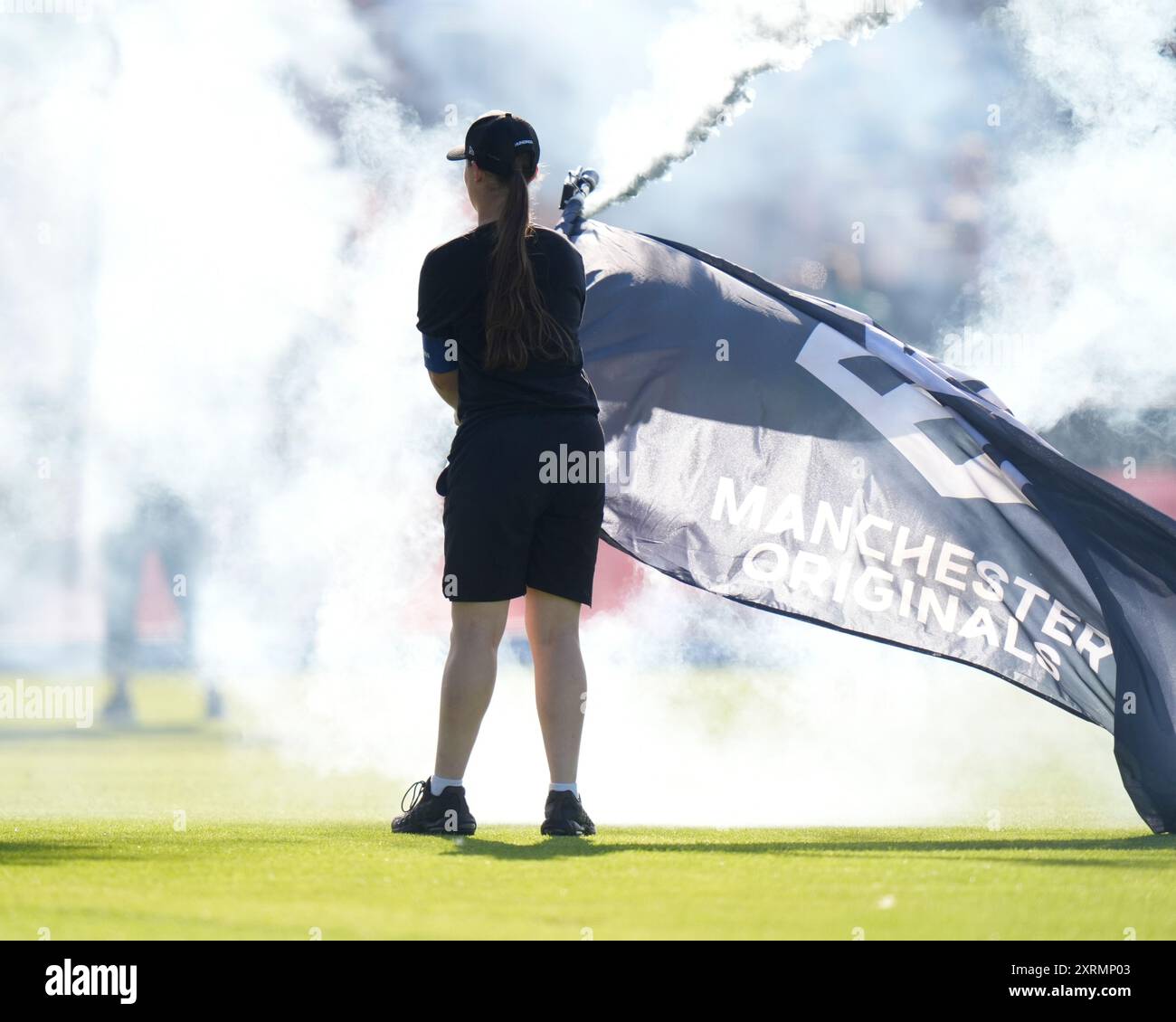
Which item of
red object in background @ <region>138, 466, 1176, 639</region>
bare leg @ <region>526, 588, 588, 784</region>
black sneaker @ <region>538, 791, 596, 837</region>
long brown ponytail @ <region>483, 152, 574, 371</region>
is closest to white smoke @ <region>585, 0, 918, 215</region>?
long brown ponytail @ <region>483, 152, 574, 371</region>

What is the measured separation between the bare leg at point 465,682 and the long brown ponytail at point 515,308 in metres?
0.51

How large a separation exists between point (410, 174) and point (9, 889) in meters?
7.80

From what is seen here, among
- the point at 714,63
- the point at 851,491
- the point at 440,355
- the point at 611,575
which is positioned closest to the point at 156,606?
the point at 611,575

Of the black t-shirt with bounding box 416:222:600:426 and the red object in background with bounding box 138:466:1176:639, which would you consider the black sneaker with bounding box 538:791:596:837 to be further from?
the red object in background with bounding box 138:466:1176:639

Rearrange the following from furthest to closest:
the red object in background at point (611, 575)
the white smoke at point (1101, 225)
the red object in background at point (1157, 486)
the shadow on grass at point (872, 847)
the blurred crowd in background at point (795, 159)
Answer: the red object in background at point (1157, 486) < the red object in background at point (611, 575) < the blurred crowd in background at point (795, 159) < the white smoke at point (1101, 225) < the shadow on grass at point (872, 847)

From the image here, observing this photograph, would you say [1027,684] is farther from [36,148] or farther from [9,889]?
[36,148]

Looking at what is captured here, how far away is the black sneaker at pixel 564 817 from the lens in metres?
3.06

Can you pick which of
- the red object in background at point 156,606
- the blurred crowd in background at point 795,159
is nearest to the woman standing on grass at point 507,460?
the blurred crowd in background at point 795,159

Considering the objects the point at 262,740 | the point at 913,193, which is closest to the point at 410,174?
the point at 262,740

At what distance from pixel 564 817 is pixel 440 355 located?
3.26ft

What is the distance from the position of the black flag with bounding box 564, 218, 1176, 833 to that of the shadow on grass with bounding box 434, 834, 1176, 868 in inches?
21.3

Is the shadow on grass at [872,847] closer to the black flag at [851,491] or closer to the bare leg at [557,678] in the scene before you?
the bare leg at [557,678]

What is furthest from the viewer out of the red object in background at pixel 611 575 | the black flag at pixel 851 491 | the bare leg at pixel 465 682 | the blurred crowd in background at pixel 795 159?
the red object in background at pixel 611 575

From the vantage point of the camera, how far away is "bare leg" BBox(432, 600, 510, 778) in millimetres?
3039
